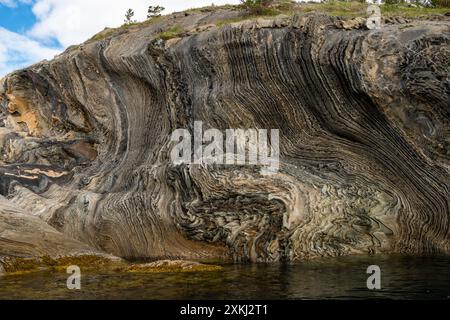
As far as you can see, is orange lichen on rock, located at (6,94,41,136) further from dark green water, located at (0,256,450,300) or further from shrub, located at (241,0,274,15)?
dark green water, located at (0,256,450,300)

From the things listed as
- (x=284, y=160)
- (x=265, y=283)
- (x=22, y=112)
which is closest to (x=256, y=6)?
(x=284, y=160)

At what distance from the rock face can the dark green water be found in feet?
9.89

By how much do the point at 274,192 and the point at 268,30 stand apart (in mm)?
8896

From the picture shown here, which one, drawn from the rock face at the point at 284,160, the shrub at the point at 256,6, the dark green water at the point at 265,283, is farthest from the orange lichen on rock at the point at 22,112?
the dark green water at the point at 265,283

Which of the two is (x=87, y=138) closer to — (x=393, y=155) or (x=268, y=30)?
(x=268, y=30)

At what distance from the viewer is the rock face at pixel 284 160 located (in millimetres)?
26203

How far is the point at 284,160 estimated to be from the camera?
29.3 metres

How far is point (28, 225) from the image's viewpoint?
86.8ft

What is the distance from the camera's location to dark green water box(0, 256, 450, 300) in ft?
57.7

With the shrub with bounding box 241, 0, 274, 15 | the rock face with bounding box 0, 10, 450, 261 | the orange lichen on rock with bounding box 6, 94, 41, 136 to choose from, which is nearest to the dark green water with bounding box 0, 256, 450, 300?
the rock face with bounding box 0, 10, 450, 261

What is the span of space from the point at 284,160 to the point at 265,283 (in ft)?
34.9

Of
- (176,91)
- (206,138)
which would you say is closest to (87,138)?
(176,91)

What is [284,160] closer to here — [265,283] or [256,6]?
[265,283]

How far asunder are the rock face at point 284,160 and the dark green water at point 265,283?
3015 mm
